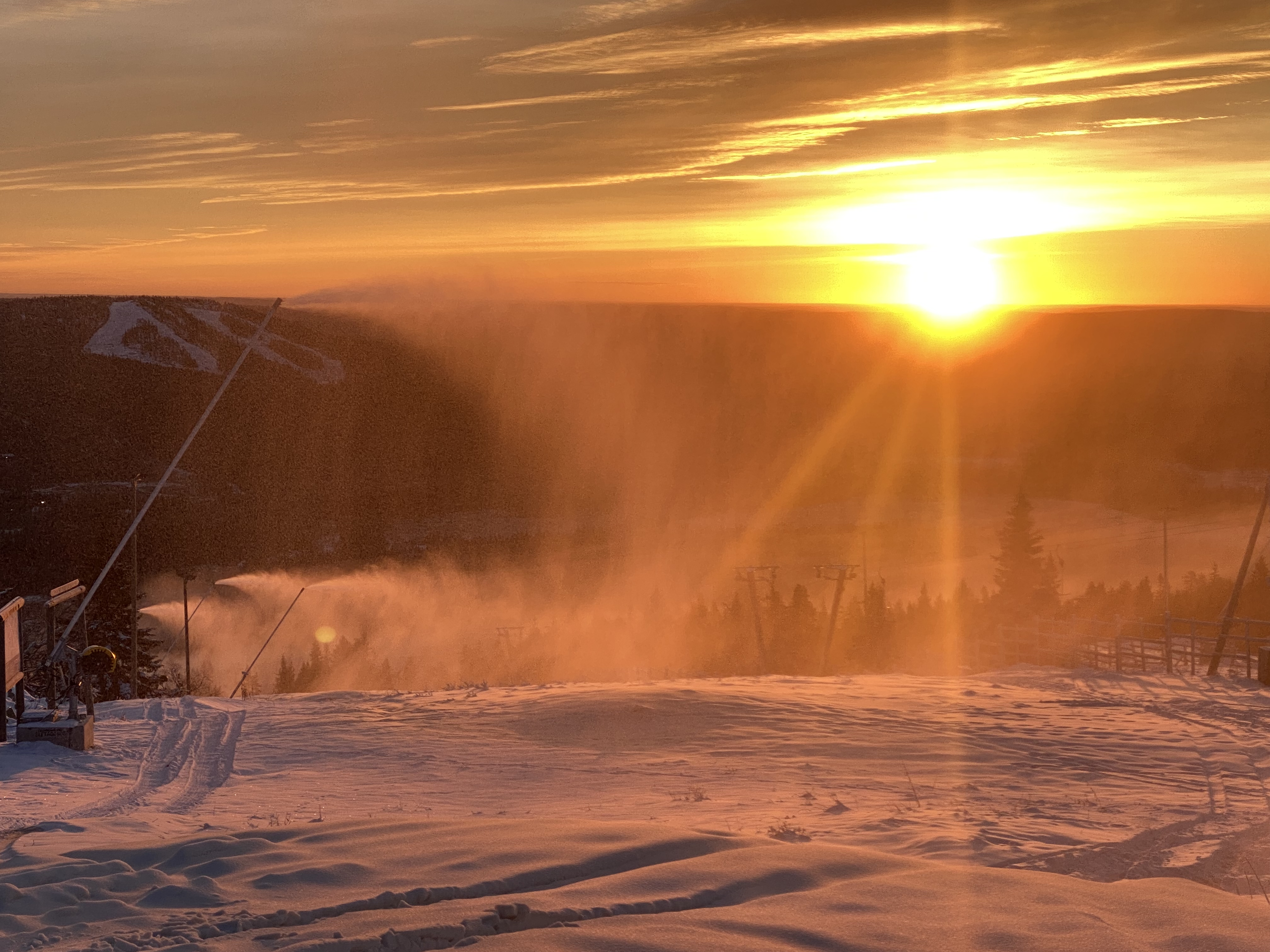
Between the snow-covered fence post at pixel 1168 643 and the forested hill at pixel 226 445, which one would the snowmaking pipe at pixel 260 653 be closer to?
the snow-covered fence post at pixel 1168 643

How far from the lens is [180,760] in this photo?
53.5ft

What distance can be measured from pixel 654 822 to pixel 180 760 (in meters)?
8.22

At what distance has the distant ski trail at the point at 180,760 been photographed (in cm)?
1327

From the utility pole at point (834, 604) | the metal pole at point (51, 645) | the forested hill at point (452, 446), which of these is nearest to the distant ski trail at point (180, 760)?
the metal pole at point (51, 645)

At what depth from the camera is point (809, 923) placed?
722 centimetres

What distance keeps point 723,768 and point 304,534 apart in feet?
443

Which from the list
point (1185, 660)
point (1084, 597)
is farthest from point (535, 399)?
point (1185, 660)

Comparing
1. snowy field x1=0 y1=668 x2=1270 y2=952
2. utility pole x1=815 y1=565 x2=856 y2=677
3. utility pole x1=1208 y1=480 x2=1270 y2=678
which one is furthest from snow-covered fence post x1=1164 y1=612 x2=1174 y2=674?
utility pole x1=815 y1=565 x2=856 y2=677

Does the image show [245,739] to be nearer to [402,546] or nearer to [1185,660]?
[1185,660]

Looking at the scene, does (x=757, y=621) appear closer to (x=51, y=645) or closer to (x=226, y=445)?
(x=51, y=645)

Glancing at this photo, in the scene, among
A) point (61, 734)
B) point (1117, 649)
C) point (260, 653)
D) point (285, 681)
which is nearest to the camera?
point (61, 734)

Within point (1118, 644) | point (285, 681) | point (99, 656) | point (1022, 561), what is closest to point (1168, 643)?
point (1118, 644)

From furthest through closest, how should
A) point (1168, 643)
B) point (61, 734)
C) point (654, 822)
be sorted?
point (1168, 643) → point (61, 734) → point (654, 822)

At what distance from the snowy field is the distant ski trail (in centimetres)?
7
